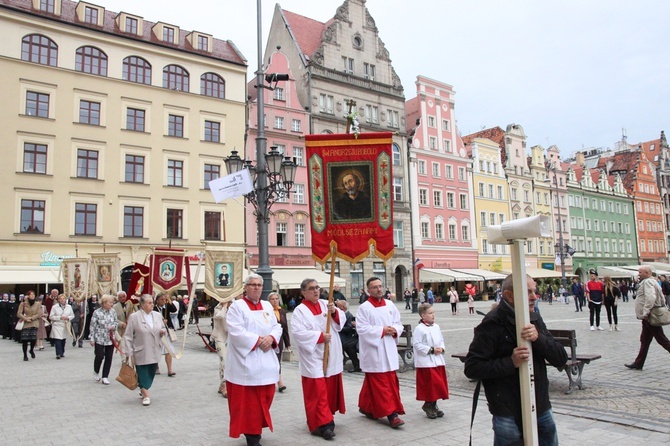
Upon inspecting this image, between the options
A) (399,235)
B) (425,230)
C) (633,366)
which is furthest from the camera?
(425,230)

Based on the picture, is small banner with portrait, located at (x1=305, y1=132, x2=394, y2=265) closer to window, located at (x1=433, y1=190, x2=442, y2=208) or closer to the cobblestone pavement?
the cobblestone pavement

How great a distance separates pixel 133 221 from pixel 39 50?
35.5 ft

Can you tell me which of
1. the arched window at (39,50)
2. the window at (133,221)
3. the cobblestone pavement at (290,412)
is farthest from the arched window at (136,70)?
the cobblestone pavement at (290,412)

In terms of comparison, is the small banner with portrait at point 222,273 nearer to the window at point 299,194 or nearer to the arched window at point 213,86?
the arched window at point 213,86

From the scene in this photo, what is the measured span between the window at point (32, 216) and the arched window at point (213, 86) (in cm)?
1235

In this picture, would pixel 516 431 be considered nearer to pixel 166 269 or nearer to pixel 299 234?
pixel 166 269

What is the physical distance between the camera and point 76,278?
64.6 ft

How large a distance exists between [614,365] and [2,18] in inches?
1296

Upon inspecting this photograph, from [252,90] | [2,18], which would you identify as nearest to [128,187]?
[2,18]

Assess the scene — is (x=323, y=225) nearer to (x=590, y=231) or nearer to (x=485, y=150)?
(x=485, y=150)

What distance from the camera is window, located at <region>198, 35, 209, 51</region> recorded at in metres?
36.4

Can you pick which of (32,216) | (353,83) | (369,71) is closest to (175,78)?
(32,216)

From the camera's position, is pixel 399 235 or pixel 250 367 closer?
pixel 250 367

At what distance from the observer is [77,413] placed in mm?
8031
